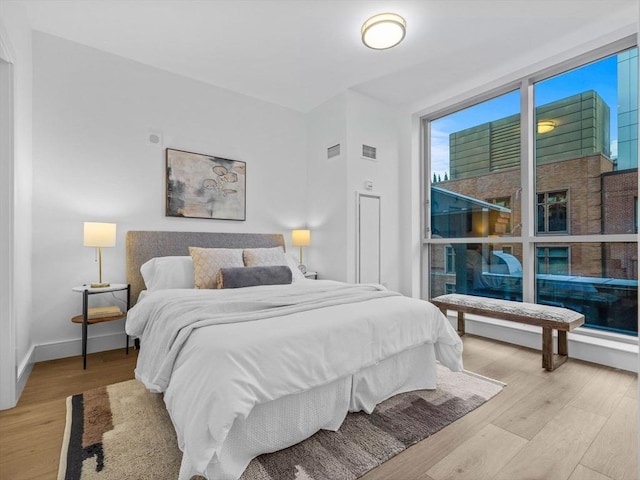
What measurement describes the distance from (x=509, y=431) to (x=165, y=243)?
3305mm

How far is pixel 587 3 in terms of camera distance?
2551mm

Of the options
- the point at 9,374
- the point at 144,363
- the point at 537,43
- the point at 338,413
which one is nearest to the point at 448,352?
the point at 338,413

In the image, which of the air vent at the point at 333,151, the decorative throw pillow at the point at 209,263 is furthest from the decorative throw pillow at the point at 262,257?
the air vent at the point at 333,151

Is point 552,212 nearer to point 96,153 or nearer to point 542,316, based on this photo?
point 542,316

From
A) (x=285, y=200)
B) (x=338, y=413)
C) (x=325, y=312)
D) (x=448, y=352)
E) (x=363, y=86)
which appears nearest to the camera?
(x=338, y=413)

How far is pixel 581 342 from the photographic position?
2836 millimetres

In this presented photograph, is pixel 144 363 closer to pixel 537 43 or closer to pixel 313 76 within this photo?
pixel 313 76

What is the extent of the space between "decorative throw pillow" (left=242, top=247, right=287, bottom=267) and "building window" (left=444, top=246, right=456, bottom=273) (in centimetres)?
219

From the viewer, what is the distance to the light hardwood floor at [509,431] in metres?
1.47

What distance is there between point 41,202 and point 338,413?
3.11m

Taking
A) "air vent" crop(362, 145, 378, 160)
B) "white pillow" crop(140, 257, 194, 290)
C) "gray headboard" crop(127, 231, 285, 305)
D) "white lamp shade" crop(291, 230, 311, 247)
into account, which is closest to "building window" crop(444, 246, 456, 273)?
"air vent" crop(362, 145, 378, 160)

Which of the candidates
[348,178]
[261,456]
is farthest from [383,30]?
[261,456]

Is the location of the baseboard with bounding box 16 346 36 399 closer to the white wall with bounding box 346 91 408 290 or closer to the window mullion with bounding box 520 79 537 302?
the white wall with bounding box 346 91 408 290

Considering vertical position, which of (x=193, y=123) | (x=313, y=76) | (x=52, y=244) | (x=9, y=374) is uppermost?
(x=313, y=76)
